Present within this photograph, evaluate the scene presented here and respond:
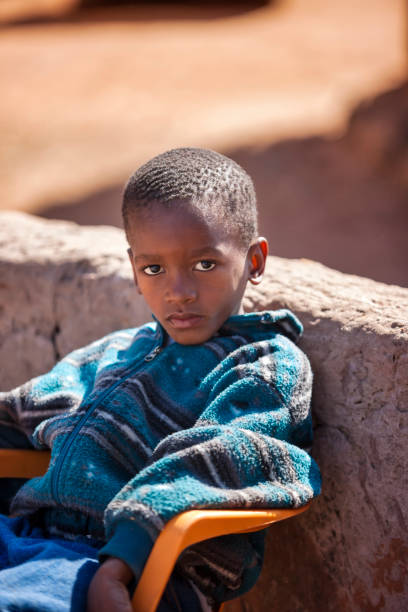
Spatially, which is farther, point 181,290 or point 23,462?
point 23,462

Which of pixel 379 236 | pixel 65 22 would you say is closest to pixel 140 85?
pixel 65 22

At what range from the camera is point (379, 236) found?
7.44 meters

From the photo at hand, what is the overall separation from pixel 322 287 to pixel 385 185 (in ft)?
21.5

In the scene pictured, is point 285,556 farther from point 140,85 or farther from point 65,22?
point 65,22

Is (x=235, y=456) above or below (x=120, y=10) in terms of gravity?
above

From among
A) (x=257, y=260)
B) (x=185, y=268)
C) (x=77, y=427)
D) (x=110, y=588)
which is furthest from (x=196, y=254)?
(x=110, y=588)

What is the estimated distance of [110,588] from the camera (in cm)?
145

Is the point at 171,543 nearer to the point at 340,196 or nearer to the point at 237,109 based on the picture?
the point at 340,196

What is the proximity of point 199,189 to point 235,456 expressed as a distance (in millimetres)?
694

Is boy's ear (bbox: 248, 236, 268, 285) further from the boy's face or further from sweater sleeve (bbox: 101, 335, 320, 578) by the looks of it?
sweater sleeve (bbox: 101, 335, 320, 578)

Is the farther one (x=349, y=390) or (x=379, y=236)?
(x=379, y=236)

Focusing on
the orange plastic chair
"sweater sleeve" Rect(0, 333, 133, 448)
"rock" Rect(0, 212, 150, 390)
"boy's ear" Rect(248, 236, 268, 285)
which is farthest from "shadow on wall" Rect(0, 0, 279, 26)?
the orange plastic chair

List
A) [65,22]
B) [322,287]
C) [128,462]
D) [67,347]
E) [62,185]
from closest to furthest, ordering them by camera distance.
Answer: [128,462], [322,287], [67,347], [62,185], [65,22]

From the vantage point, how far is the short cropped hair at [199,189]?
1.88 meters
